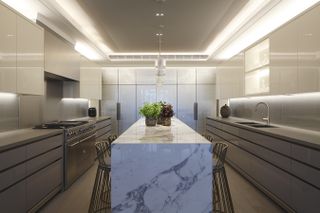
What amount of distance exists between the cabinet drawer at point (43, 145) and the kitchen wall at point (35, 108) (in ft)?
2.07

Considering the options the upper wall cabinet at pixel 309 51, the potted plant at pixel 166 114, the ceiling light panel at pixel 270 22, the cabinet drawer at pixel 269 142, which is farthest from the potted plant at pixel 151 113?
Answer: the ceiling light panel at pixel 270 22

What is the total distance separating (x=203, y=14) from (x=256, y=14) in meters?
0.82

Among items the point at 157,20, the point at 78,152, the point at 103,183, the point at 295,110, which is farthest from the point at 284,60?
the point at 78,152

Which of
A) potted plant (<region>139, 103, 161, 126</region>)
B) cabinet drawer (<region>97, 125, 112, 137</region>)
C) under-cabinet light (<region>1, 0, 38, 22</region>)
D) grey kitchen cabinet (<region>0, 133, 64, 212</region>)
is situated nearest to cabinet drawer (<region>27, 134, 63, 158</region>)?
grey kitchen cabinet (<region>0, 133, 64, 212</region>)

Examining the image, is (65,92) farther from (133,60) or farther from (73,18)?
(133,60)

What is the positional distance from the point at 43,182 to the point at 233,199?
2443mm

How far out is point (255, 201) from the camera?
3.33 m

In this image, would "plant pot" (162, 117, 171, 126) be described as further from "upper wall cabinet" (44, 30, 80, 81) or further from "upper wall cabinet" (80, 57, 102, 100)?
"upper wall cabinet" (80, 57, 102, 100)

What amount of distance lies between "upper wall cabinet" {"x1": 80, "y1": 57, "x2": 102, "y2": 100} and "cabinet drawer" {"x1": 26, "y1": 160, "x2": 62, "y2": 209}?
2337mm

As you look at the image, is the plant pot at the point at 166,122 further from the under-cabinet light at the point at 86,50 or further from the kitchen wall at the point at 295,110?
the under-cabinet light at the point at 86,50

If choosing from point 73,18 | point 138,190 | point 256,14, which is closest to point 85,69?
point 73,18

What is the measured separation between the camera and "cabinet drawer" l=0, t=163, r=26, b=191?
7.47 ft

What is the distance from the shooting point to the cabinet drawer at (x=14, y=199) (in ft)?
7.49

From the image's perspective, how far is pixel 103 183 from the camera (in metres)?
2.78
